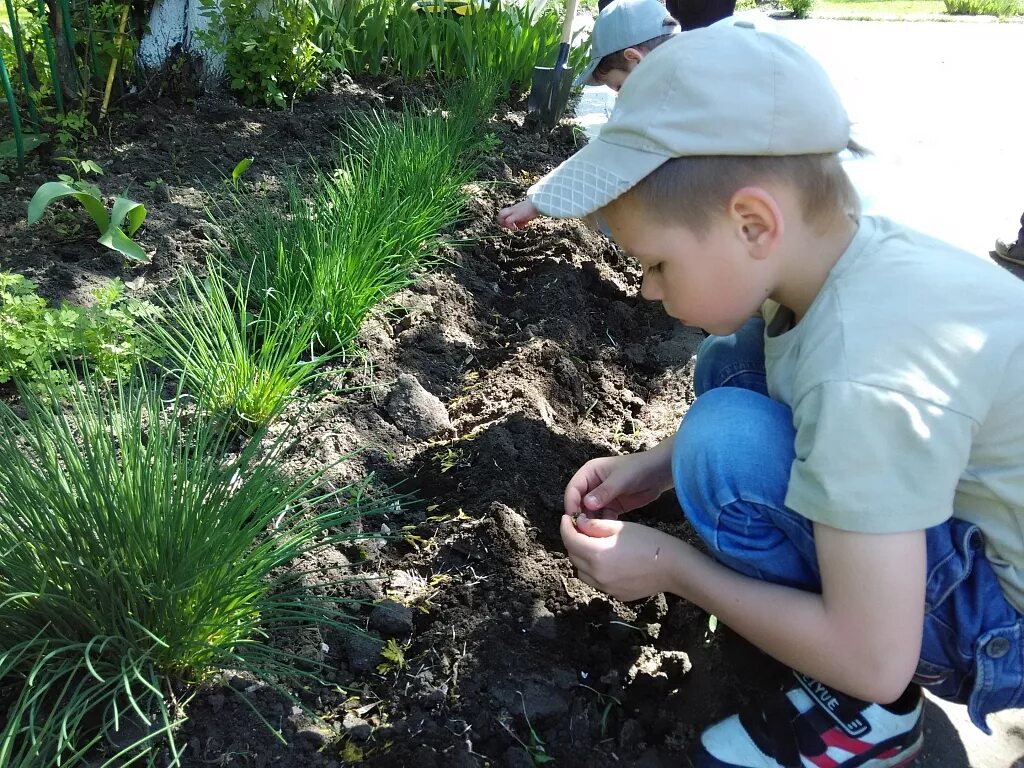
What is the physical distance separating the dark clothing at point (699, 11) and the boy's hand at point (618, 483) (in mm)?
2842

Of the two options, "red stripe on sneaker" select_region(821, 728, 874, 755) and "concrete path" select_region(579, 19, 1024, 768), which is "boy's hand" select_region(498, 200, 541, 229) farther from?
"red stripe on sneaker" select_region(821, 728, 874, 755)

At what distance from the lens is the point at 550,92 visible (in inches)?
162

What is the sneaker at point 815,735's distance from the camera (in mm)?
1354

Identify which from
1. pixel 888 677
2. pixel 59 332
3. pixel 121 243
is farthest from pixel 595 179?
pixel 121 243

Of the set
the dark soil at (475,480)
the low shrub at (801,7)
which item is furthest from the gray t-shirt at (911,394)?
the low shrub at (801,7)

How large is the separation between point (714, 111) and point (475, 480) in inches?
36.6

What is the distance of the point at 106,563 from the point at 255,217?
1.50 m

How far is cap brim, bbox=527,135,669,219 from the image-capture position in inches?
47.2

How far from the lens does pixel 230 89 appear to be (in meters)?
3.64

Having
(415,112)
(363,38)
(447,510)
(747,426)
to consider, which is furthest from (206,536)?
(363,38)

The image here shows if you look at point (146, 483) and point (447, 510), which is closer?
point (146, 483)

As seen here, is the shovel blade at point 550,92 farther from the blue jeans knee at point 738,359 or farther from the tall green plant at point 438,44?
the blue jeans knee at point 738,359

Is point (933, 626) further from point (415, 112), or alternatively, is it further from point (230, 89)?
point (230, 89)

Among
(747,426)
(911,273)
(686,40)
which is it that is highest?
(686,40)
